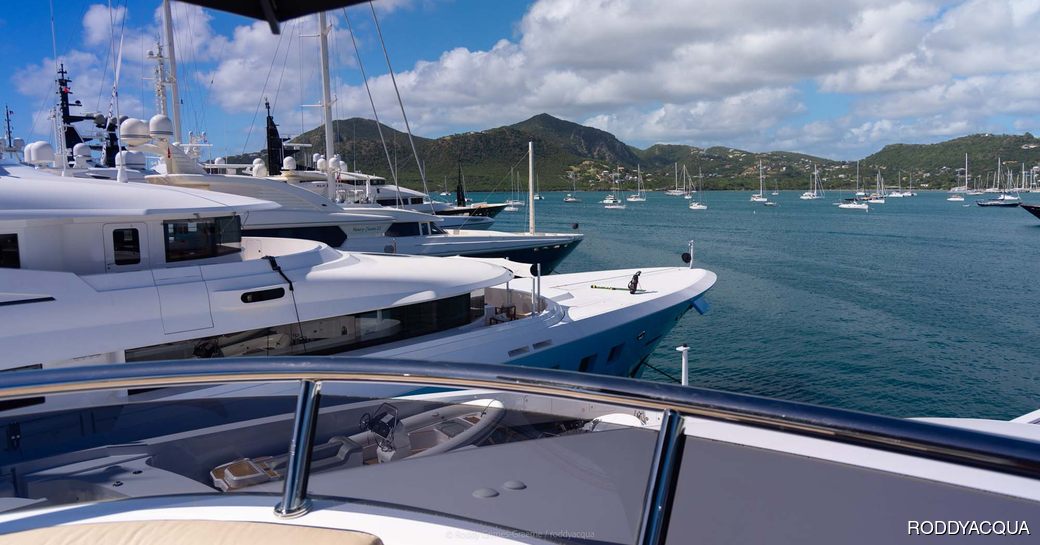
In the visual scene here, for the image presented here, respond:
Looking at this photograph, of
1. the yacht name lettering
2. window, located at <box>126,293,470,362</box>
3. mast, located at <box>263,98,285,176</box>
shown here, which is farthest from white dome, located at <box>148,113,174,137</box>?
mast, located at <box>263,98,285,176</box>

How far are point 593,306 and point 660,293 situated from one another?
203 centimetres

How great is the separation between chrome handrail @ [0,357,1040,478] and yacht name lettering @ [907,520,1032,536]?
728mm

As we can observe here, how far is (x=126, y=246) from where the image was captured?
911cm

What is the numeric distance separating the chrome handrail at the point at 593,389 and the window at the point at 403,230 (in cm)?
2383

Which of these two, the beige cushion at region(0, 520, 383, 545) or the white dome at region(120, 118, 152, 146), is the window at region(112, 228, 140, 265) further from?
the beige cushion at region(0, 520, 383, 545)

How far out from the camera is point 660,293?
14.4m

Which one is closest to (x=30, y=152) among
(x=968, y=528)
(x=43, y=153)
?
(x=43, y=153)

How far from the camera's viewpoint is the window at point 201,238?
9641mm

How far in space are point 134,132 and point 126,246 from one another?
234 inches

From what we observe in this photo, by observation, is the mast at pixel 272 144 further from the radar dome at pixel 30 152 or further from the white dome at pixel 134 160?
the radar dome at pixel 30 152

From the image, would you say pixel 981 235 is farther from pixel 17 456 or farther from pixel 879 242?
pixel 17 456

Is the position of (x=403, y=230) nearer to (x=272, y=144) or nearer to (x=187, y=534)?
(x=272, y=144)

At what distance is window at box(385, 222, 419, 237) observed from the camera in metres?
26.1

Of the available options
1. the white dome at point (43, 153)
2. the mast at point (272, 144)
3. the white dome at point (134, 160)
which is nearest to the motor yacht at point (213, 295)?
the white dome at point (43, 153)
